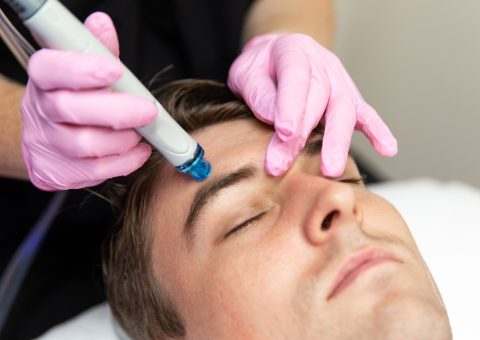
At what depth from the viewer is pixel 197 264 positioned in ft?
2.97

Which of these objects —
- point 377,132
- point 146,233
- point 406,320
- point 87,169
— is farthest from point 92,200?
point 406,320

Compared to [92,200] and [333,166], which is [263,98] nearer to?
[333,166]

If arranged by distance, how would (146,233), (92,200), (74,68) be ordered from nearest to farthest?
(74,68), (146,233), (92,200)

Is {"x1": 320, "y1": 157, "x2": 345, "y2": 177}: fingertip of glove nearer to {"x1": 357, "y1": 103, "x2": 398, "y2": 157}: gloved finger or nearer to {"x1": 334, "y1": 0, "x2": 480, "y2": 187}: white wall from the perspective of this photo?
{"x1": 357, "y1": 103, "x2": 398, "y2": 157}: gloved finger

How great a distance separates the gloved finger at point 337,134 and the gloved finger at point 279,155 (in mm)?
64

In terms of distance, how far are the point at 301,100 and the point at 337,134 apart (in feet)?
0.31

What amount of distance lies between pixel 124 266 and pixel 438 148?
1.37m

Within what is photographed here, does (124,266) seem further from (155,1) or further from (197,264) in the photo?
(155,1)

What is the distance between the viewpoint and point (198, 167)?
2.87ft

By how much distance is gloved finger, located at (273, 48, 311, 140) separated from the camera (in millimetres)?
905

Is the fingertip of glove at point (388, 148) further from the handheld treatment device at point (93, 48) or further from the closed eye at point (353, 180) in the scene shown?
the handheld treatment device at point (93, 48)

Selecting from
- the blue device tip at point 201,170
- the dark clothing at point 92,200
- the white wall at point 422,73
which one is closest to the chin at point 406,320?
the blue device tip at point 201,170

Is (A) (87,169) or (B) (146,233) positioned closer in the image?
(A) (87,169)

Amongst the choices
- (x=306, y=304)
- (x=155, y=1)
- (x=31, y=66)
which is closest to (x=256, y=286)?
(x=306, y=304)
